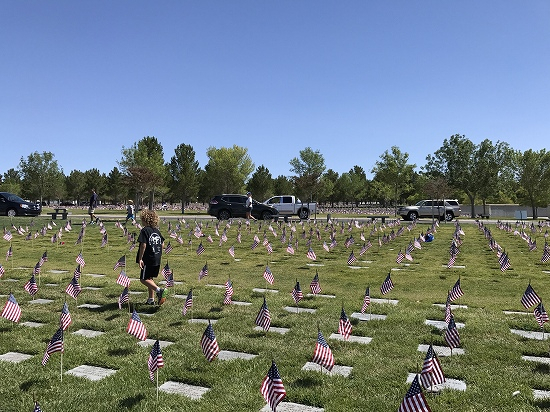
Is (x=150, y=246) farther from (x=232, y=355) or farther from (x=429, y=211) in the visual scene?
(x=429, y=211)

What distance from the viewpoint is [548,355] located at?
4340mm

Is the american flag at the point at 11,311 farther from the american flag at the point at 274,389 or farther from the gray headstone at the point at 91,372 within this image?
the american flag at the point at 274,389

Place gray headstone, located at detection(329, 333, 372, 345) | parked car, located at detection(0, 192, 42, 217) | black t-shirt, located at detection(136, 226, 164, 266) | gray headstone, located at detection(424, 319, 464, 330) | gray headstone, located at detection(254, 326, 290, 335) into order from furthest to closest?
1. parked car, located at detection(0, 192, 42, 217)
2. black t-shirt, located at detection(136, 226, 164, 266)
3. gray headstone, located at detection(424, 319, 464, 330)
4. gray headstone, located at detection(254, 326, 290, 335)
5. gray headstone, located at detection(329, 333, 372, 345)

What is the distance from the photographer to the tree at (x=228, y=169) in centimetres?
5809

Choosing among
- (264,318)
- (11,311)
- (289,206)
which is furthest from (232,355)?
(289,206)

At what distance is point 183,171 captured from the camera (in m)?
56.4

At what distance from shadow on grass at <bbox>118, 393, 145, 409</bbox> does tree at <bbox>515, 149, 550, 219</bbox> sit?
46801 mm

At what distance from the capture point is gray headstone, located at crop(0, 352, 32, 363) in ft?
13.7

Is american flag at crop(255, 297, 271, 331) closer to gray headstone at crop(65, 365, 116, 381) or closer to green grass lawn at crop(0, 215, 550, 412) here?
green grass lawn at crop(0, 215, 550, 412)

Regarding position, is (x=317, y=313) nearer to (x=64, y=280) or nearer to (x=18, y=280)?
(x=64, y=280)

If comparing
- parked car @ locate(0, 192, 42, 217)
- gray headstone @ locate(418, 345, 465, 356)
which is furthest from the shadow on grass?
parked car @ locate(0, 192, 42, 217)

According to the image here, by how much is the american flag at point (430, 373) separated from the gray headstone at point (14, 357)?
12.1ft

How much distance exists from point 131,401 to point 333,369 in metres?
1.78

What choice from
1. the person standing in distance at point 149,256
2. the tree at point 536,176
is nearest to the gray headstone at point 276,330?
the person standing in distance at point 149,256
